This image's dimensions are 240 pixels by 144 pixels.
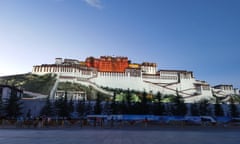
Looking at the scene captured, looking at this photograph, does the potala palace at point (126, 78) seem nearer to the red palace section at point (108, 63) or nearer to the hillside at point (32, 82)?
the red palace section at point (108, 63)

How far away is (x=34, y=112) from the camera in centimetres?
5325

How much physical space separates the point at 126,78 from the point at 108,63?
43.2ft

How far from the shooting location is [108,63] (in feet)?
312

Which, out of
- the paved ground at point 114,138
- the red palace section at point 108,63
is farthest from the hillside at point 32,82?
the paved ground at point 114,138

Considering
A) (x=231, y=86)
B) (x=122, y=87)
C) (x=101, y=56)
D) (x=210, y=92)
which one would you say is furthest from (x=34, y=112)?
(x=231, y=86)

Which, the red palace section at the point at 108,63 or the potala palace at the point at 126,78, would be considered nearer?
the potala palace at the point at 126,78

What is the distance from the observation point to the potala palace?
83.9 meters

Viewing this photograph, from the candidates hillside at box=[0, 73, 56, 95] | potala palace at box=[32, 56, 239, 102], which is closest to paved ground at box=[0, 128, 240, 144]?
hillside at box=[0, 73, 56, 95]

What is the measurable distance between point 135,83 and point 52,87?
114 ft

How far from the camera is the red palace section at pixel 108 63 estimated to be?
93688 millimetres

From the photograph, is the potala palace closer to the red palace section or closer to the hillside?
the red palace section

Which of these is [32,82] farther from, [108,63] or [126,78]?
[126,78]

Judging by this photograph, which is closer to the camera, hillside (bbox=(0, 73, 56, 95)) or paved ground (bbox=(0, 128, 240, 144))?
paved ground (bbox=(0, 128, 240, 144))

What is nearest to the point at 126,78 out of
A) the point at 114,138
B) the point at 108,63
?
the point at 108,63
